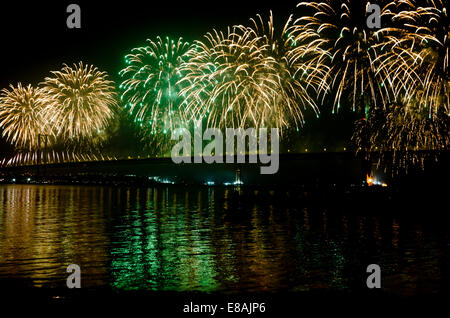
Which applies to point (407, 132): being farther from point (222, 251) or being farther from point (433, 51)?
point (222, 251)

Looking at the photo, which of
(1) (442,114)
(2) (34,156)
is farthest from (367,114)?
(2) (34,156)

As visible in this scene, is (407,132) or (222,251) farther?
(407,132)

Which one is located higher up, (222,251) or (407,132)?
(407,132)

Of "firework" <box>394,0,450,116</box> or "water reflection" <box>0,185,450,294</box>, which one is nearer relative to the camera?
"water reflection" <box>0,185,450,294</box>

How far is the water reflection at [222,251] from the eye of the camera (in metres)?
16.0

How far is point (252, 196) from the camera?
60.4m

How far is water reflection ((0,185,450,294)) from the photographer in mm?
16047

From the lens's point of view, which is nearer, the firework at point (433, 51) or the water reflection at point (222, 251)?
the water reflection at point (222, 251)

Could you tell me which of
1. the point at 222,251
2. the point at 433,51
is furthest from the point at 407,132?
the point at 222,251

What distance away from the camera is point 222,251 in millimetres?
21781

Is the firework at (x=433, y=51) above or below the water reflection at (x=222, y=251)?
above

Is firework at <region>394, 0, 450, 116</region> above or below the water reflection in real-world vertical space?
above
